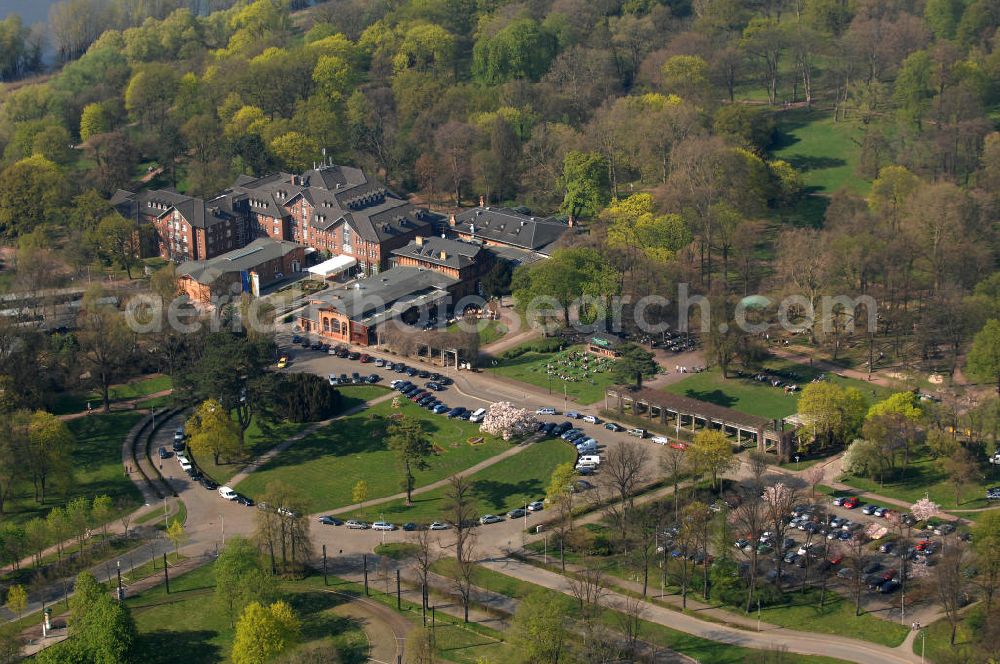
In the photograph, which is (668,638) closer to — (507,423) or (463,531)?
(463,531)

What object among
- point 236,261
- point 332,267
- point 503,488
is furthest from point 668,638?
point 236,261

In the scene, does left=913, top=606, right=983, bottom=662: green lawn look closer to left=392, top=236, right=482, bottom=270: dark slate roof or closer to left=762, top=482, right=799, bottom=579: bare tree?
left=762, top=482, right=799, bottom=579: bare tree

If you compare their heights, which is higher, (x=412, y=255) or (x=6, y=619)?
(x=412, y=255)

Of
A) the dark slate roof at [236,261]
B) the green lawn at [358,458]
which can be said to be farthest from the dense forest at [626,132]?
the green lawn at [358,458]

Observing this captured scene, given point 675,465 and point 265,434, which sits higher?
point 675,465

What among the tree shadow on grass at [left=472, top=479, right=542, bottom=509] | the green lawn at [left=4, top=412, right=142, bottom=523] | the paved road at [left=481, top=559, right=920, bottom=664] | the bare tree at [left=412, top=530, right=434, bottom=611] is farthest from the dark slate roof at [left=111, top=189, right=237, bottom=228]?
the paved road at [left=481, top=559, right=920, bottom=664]

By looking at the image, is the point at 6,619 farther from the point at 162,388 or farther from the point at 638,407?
the point at 638,407

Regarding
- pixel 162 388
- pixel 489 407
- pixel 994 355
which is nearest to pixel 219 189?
pixel 162 388
